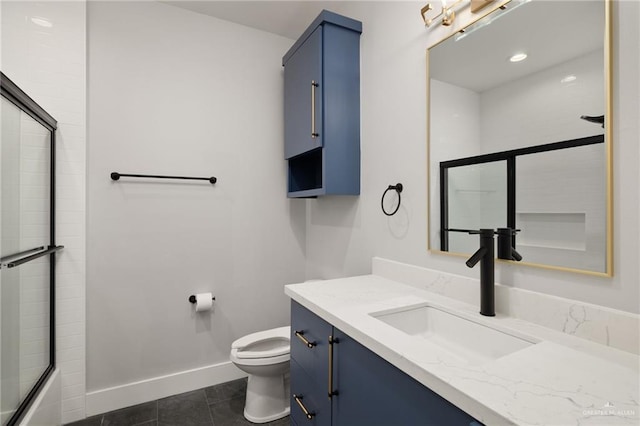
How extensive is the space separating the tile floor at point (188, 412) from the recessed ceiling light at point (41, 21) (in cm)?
232

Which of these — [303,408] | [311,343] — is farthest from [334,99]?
[303,408]

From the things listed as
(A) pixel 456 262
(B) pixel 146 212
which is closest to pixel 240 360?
(B) pixel 146 212

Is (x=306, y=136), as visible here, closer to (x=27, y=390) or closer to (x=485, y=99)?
(x=485, y=99)

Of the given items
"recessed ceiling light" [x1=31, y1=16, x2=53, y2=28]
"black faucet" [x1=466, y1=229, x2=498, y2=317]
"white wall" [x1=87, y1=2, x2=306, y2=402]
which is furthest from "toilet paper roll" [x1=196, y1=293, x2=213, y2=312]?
"recessed ceiling light" [x1=31, y1=16, x2=53, y2=28]

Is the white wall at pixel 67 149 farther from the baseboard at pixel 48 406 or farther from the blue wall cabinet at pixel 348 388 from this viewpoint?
the blue wall cabinet at pixel 348 388

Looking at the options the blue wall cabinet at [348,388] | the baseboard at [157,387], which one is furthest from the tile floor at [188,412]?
the blue wall cabinet at [348,388]

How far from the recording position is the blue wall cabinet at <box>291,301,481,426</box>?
29.3 inches

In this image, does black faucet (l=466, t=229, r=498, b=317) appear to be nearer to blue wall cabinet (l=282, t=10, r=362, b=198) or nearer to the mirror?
the mirror

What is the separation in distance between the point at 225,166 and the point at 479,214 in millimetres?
1767

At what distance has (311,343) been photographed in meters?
1.25

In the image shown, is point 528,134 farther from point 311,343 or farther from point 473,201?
point 311,343

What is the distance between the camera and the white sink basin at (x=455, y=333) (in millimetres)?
987

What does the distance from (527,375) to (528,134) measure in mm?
777

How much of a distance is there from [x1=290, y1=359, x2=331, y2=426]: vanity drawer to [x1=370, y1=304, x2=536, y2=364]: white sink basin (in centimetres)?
39
